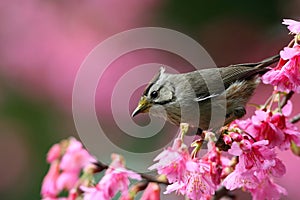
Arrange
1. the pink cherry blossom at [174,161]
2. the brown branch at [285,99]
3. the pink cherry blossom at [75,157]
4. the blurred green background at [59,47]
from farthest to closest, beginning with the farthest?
1. the blurred green background at [59,47]
2. the pink cherry blossom at [75,157]
3. the brown branch at [285,99]
4. the pink cherry blossom at [174,161]

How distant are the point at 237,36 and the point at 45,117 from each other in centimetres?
79

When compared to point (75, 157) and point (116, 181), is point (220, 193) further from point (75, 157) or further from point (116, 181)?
point (75, 157)

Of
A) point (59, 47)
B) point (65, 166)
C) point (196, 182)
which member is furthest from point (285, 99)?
point (59, 47)

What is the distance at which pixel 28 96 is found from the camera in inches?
96.3

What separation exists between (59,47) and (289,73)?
1.60m

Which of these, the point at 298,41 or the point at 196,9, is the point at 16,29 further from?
the point at 298,41

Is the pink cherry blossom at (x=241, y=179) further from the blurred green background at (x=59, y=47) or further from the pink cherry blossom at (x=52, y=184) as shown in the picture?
the blurred green background at (x=59, y=47)

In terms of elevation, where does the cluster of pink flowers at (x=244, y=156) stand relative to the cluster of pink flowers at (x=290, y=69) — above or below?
below

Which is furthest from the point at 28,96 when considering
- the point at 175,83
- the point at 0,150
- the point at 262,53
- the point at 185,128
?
the point at 185,128

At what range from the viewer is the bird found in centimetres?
109

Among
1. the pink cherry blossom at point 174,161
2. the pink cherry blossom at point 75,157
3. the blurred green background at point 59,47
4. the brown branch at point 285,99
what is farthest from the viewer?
the blurred green background at point 59,47

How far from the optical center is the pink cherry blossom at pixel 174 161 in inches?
36.1

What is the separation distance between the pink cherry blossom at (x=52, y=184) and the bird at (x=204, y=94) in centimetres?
31

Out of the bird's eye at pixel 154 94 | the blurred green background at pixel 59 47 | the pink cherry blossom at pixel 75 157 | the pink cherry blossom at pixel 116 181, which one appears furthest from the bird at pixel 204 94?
the blurred green background at pixel 59 47
